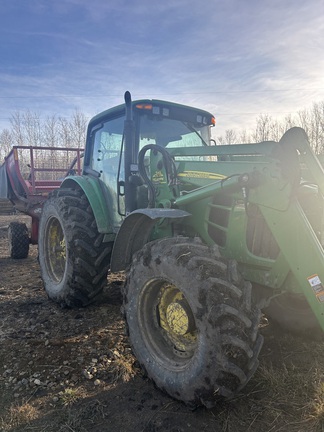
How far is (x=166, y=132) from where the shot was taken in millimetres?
4266

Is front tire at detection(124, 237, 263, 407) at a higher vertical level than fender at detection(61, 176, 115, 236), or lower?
lower

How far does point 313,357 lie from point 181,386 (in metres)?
1.34

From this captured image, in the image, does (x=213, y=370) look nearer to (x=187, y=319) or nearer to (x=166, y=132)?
(x=187, y=319)

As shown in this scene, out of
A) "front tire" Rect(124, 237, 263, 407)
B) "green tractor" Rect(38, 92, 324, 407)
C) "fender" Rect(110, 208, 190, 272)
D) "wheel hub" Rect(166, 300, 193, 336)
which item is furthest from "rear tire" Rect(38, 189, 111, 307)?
"wheel hub" Rect(166, 300, 193, 336)

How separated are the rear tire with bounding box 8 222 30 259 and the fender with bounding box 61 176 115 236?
10.4 feet

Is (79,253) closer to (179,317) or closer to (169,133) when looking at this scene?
(169,133)

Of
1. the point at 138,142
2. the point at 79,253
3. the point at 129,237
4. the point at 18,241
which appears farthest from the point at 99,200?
the point at 18,241

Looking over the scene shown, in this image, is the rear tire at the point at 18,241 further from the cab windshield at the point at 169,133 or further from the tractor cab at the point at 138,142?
the cab windshield at the point at 169,133

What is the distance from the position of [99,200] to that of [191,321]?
241 centimetres

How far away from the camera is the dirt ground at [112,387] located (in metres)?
2.39

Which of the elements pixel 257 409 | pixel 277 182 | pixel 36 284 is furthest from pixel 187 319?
pixel 36 284

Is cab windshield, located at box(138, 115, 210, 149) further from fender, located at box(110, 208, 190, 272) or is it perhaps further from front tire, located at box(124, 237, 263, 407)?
front tire, located at box(124, 237, 263, 407)

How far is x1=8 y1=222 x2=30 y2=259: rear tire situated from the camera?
7.40m

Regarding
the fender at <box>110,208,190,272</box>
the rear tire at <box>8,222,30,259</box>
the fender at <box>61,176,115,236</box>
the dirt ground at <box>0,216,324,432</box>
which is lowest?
the dirt ground at <box>0,216,324,432</box>
